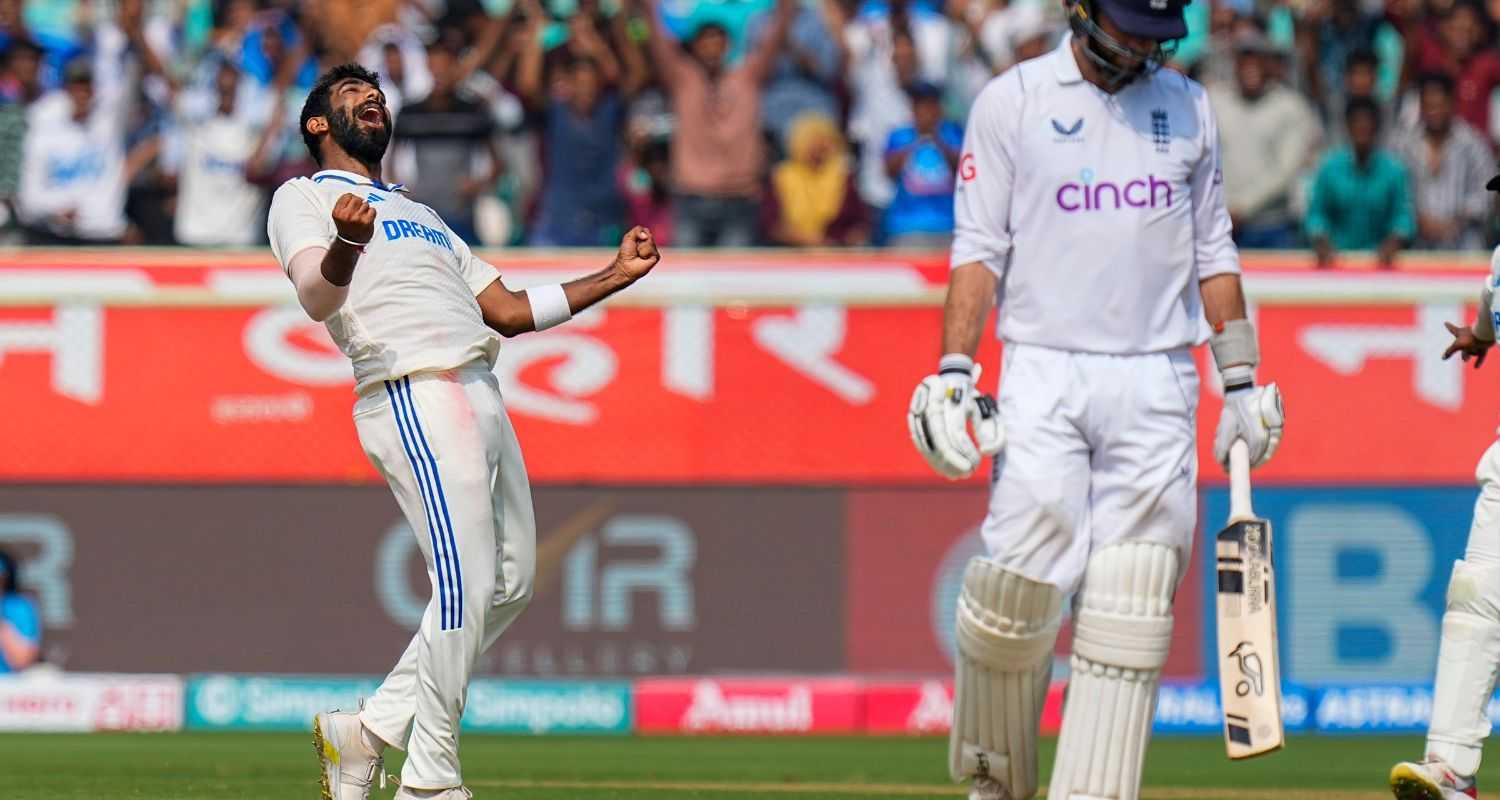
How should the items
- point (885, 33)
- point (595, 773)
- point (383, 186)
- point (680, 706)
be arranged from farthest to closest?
point (885, 33) → point (680, 706) → point (595, 773) → point (383, 186)

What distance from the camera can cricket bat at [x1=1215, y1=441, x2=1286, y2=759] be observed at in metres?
6.16

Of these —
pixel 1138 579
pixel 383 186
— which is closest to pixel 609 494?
pixel 383 186

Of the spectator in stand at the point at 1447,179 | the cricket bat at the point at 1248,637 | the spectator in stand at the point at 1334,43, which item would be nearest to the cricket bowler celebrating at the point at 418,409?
Result: the cricket bat at the point at 1248,637

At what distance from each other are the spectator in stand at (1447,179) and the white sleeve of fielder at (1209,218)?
7754 millimetres

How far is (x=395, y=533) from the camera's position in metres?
12.7

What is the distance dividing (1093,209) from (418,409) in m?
1.96

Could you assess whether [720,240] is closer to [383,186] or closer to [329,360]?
[329,360]

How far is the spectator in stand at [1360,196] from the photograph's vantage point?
13.6 metres

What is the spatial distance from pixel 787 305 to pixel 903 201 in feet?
5.14

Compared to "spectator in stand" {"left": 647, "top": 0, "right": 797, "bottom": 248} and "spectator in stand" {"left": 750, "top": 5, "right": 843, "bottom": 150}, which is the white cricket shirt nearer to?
"spectator in stand" {"left": 647, "top": 0, "right": 797, "bottom": 248}

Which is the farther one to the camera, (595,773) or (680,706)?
(680,706)

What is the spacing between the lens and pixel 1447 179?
556 inches

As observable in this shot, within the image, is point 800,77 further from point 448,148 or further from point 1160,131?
point 1160,131

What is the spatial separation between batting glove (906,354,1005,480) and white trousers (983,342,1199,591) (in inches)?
4.4
